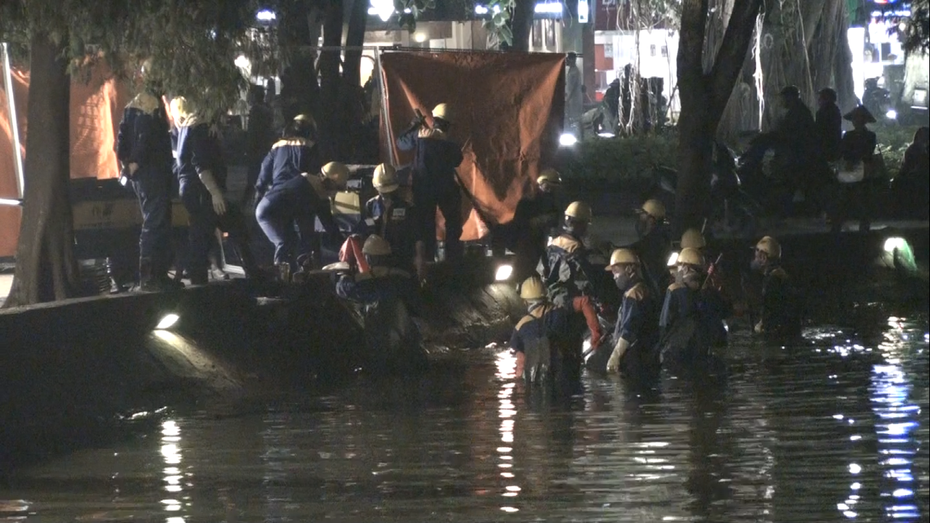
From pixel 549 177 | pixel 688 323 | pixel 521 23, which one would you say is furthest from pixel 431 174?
pixel 521 23

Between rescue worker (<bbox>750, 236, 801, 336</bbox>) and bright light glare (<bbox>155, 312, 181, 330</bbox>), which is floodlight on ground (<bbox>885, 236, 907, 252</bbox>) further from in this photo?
rescue worker (<bbox>750, 236, 801, 336</bbox>)

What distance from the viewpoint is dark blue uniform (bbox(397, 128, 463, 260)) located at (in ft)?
50.2

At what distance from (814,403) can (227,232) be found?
542 centimetres

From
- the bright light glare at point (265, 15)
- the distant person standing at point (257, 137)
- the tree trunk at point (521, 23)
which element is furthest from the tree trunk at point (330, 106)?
the tree trunk at point (521, 23)

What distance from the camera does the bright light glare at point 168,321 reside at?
1224 centimetres

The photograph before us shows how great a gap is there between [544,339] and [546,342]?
3 centimetres

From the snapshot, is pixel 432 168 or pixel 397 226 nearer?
pixel 397 226

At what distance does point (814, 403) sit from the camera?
452 inches

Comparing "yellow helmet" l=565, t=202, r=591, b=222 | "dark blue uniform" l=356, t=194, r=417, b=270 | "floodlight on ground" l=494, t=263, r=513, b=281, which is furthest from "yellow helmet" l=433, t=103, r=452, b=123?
"floodlight on ground" l=494, t=263, r=513, b=281

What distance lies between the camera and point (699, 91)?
17812 mm

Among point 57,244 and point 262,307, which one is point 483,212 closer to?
point 262,307

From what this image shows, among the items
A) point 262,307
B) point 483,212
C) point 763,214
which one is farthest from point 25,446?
point 763,214

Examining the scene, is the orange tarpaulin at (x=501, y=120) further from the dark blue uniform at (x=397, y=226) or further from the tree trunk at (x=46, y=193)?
the tree trunk at (x=46, y=193)

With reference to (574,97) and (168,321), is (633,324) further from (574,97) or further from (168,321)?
(574,97)
